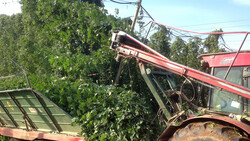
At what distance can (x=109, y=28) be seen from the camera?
9.38 m

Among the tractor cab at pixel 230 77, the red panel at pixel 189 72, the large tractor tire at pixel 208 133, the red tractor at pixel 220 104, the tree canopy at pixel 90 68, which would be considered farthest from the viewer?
the tree canopy at pixel 90 68

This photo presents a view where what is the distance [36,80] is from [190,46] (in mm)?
7022

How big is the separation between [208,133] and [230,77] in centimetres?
111

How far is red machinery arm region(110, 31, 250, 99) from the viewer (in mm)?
3559

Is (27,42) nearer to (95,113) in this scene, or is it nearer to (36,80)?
(36,80)

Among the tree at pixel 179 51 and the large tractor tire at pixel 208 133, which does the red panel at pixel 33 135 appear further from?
the tree at pixel 179 51

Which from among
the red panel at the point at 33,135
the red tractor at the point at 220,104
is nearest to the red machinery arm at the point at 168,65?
the red tractor at the point at 220,104

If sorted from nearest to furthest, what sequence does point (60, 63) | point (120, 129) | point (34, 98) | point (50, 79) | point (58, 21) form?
point (120, 129) → point (34, 98) → point (50, 79) → point (60, 63) → point (58, 21)

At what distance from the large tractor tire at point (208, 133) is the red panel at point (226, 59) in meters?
1.09

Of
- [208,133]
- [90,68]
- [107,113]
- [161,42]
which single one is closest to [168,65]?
[208,133]

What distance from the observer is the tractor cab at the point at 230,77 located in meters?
3.73

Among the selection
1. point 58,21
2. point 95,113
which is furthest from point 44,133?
point 58,21

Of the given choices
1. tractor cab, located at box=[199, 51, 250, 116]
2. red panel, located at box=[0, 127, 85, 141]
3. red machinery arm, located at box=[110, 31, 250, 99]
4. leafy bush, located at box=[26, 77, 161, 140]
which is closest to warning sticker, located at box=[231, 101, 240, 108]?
tractor cab, located at box=[199, 51, 250, 116]

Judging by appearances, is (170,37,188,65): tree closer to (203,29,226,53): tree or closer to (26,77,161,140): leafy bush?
(203,29,226,53): tree
